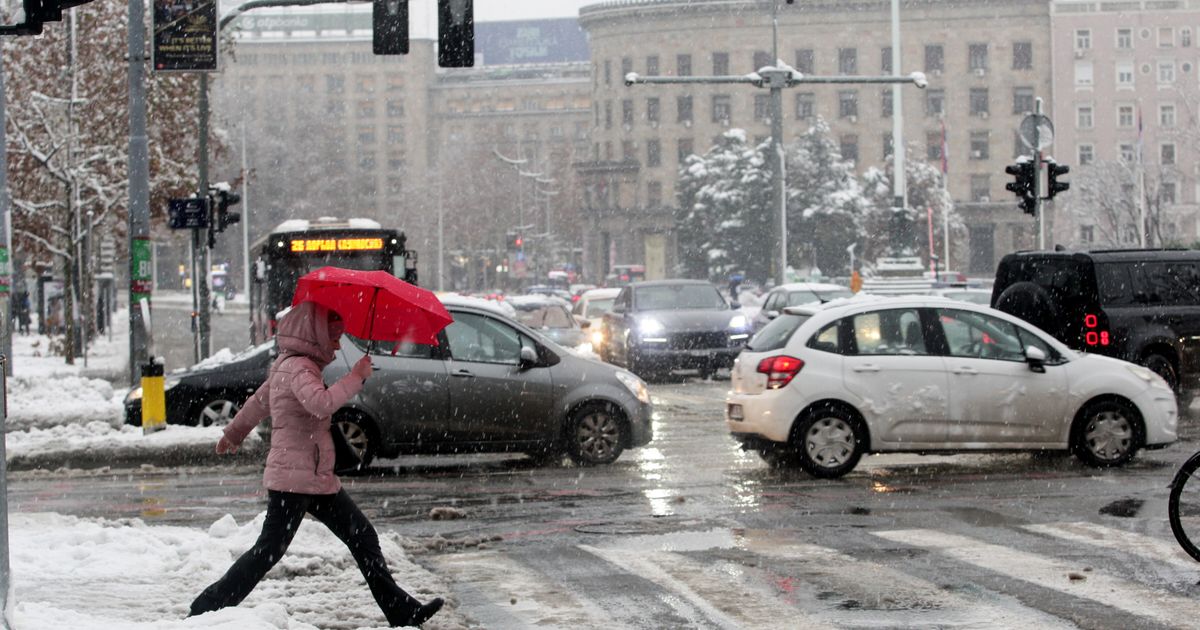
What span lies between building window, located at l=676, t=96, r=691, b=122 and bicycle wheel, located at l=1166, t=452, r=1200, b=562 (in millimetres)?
102399

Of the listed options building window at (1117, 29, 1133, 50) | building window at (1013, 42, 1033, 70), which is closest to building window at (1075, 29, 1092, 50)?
building window at (1117, 29, 1133, 50)

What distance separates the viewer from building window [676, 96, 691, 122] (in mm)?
110562

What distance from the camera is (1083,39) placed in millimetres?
109312

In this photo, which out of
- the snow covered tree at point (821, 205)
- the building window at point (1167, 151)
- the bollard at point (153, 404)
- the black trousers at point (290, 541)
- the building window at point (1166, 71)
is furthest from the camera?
the building window at point (1166, 71)

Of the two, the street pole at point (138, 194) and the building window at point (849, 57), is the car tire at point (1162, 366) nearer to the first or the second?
the street pole at point (138, 194)

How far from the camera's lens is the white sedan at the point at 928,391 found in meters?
13.6

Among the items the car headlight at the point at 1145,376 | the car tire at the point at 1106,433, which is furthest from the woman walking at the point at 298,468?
the car headlight at the point at 1145,376

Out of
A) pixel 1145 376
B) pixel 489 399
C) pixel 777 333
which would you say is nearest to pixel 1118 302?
pixel 1145 376

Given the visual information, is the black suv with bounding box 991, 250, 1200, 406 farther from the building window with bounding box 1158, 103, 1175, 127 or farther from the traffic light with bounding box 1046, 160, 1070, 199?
the building window with bounding box 1158, 103, 1175, 127

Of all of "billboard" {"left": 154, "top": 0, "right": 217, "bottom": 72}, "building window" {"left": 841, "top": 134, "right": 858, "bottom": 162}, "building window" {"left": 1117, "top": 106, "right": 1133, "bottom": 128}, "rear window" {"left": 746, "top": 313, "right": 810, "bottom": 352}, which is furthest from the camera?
"building window" {"left": 1117, "top": 106, "right": 1133, "bottom": 128}

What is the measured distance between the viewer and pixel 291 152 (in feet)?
360

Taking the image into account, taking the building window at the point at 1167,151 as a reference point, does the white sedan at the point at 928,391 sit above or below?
below

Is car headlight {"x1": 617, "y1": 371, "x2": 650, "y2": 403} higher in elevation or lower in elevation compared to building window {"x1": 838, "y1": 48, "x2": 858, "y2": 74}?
lower

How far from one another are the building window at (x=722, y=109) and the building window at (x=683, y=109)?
6.00 ft
